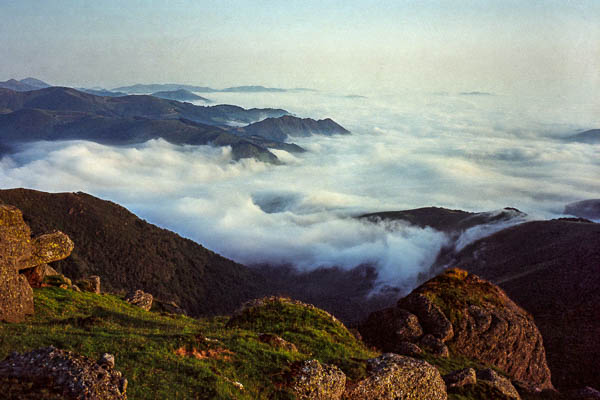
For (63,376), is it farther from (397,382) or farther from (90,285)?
(90,285)

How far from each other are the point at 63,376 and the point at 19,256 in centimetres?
1542

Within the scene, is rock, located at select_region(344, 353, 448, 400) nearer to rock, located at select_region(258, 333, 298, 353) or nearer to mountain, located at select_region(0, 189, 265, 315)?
rock, located at select_region(258, 333, 298, 353)

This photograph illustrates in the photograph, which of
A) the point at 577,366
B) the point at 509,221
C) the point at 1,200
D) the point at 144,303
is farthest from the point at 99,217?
the point at 509,221

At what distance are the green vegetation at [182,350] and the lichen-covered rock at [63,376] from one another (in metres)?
0.97

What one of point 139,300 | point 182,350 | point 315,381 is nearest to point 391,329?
point 315,381

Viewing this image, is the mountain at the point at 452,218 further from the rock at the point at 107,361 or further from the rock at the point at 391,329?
Answer: the rock at the point at 107,361

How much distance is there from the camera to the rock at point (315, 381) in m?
14.2

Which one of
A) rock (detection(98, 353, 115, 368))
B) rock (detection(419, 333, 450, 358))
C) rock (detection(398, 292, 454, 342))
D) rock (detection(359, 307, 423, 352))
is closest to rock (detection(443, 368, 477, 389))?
rock (detection(419, 333, 450, 358))

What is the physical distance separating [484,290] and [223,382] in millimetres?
29001

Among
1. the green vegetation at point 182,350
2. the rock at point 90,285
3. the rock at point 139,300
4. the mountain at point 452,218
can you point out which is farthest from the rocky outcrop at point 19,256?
the mountain at point 452,218

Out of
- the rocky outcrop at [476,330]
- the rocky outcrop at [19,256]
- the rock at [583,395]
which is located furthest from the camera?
the rocky outcrop at [476,330]

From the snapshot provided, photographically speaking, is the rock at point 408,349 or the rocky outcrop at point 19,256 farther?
the rock at point 408,349

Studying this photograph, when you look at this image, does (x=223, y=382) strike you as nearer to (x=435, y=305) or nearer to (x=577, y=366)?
(x=435, y=305)

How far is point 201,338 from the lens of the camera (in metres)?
16.5
